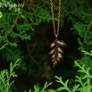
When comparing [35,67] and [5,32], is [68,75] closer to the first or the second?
[5,32]

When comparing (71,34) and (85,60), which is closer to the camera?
(85,60)

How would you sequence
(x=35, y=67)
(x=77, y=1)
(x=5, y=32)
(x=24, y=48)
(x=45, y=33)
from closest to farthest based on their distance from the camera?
(x=5, y=32) → (x=77, y=1) → (x=24, y=48) → (x=45, y=33) → (x=35, y=67)

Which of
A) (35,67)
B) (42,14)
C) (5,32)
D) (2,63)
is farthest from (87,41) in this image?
Result: (35,67)

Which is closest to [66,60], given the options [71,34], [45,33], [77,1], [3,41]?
[71,34]

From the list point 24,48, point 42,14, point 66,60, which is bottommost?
point 66,60

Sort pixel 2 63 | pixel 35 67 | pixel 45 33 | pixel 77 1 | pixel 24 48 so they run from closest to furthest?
1. pixel 2 63
2. pixel 77 1
3. pixel 24 48
4. pixel 45 33
5. pixel 35 67

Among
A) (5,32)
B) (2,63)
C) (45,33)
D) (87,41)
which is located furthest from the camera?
(45,33)

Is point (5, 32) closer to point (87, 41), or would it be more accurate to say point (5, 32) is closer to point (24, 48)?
point (24, 48)

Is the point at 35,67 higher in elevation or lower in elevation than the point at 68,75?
lower

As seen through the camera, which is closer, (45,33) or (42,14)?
(42,14)
